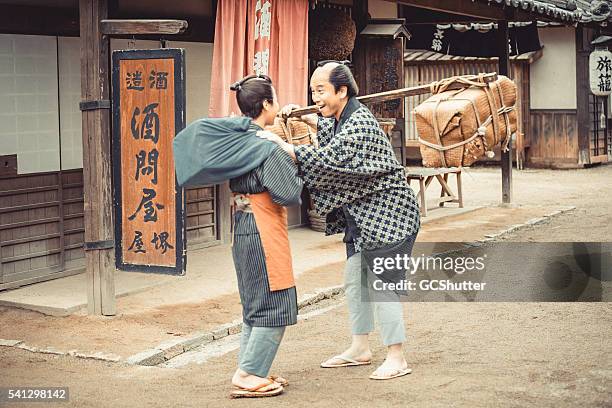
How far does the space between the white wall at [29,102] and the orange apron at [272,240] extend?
13.8 ft

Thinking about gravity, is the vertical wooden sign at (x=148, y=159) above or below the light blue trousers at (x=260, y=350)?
above

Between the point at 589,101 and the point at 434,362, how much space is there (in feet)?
56.6

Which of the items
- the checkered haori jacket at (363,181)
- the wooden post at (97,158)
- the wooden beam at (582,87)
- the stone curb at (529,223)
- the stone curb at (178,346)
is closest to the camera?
the checkered haori jacket at (363,181)

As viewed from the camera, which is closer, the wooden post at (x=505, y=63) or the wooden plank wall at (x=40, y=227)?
the wooden plank wall at (x=40, y=227)

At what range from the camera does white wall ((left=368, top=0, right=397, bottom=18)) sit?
14.4m

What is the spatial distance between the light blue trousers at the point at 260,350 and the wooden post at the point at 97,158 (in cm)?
274

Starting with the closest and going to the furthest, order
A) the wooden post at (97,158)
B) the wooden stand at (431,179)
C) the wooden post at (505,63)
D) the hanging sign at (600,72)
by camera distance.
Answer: the wooden post at (97,158)
the wooden stand at (431,179)
the wooden post at (505,63)
the hanging sign at (600,72)

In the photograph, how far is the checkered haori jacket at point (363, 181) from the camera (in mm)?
5789

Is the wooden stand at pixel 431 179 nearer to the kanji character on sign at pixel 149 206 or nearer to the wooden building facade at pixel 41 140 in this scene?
the wooden building facade at pixel 41 140

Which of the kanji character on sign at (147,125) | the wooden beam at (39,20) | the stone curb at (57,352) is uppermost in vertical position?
the wooden beam at (39,20)

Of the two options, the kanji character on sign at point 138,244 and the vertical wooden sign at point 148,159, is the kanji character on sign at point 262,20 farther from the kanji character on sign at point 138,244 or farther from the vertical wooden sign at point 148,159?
the kanji character on sign at point 138,244

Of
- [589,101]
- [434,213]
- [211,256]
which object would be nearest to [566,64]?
[589,101]

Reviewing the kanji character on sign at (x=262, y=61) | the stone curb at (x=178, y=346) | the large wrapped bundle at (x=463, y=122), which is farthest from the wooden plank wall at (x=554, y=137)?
the stone curb at (x=178, y=346)

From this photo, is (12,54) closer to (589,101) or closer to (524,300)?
(524,300)
